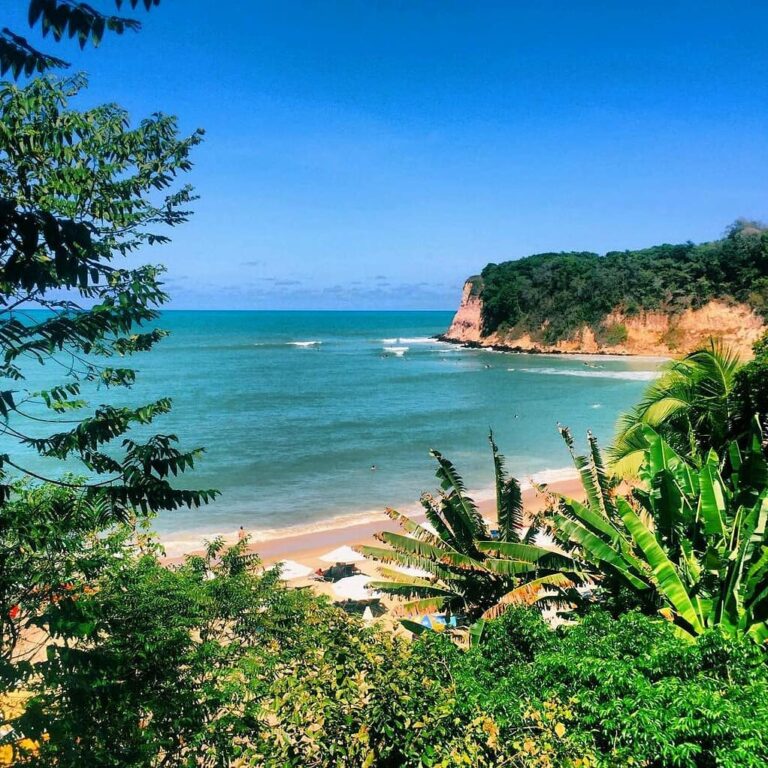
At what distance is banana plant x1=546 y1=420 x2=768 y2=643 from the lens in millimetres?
7309

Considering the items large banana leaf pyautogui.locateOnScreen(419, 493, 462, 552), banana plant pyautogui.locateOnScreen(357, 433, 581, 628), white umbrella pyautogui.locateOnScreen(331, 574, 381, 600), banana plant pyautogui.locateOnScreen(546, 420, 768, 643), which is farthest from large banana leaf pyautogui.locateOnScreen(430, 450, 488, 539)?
white umbrella pyautogui.locateOnScreen(331, 574, 381, 600)

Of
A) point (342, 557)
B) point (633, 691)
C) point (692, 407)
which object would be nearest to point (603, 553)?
point (633, 691)

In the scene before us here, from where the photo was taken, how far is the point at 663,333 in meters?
79.9

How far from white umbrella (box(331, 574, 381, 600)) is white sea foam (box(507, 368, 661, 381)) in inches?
2057

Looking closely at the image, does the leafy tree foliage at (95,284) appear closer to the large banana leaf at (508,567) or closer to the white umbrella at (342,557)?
the large banana leaf at (508,567)

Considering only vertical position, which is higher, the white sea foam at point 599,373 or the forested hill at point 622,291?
the forested hill at point 622,291

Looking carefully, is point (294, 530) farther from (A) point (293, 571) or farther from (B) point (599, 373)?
(B) point (599, 373)

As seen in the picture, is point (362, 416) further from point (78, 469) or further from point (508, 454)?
point (78, 469)

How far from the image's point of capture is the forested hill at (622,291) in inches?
2913

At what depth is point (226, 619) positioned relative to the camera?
10062 millimetres

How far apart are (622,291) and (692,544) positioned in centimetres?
8162

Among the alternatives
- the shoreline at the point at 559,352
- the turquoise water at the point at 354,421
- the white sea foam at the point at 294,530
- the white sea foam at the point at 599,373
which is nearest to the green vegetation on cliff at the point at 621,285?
the shoreline at the point at 559,352

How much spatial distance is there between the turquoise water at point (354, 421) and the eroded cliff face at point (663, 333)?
5472 millimetres

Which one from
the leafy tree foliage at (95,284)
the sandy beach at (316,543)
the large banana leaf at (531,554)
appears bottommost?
the sandy beach at (316,543)
